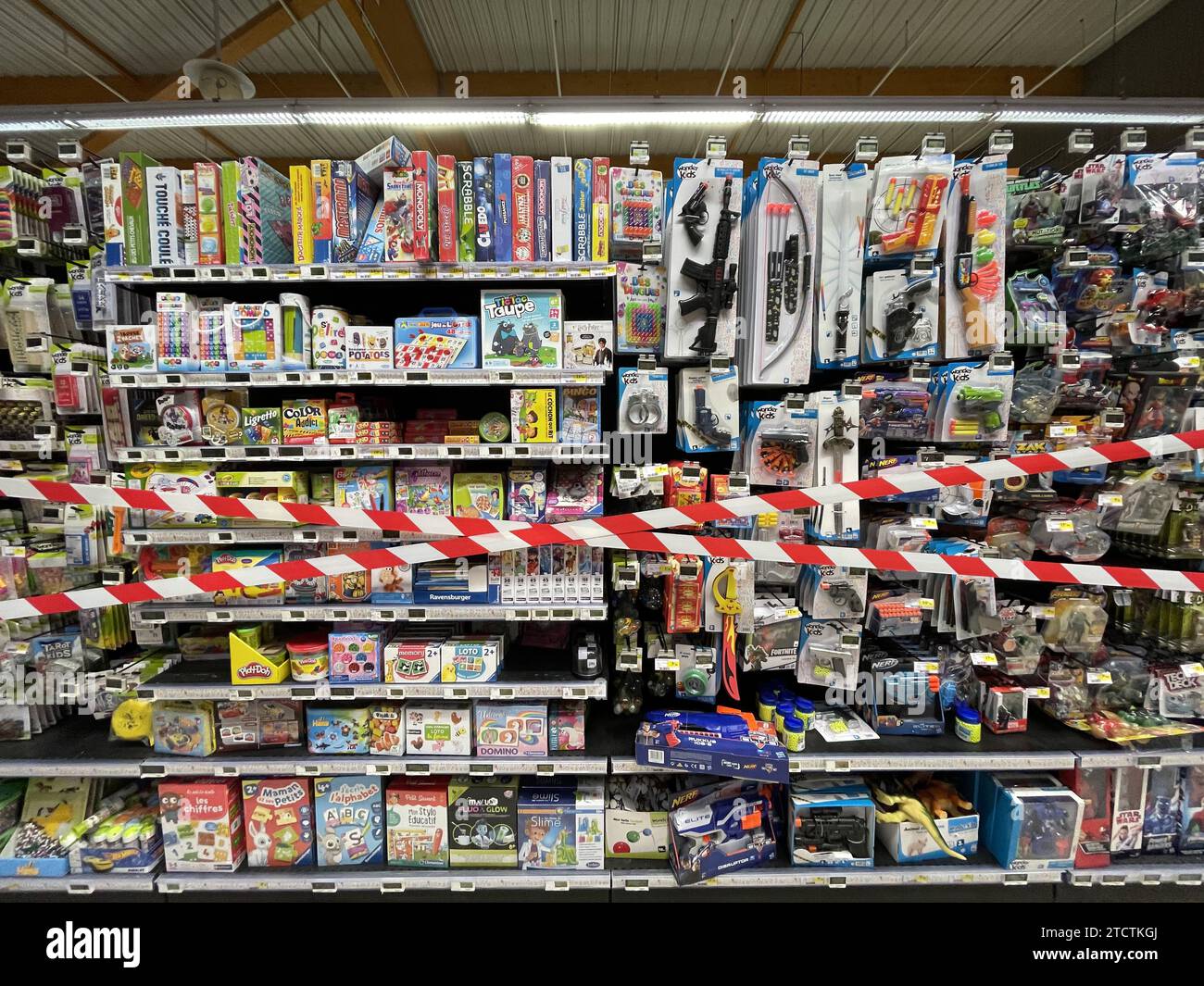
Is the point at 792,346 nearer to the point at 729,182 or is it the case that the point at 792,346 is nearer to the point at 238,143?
the point at 729,182

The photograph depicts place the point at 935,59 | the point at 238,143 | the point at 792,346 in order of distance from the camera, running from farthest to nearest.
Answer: the point at 238,143 → the point at 935,59 → the point at 792,346

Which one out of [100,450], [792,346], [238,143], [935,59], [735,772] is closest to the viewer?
[735,772]

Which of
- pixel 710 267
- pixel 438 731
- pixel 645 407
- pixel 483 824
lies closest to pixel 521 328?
pixel 645 407

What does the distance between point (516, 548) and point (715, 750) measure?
119 centimetres

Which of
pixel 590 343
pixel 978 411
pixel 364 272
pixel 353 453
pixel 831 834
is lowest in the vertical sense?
pixel 831 834

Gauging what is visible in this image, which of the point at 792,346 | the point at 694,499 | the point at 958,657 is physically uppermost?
the point at 792,346

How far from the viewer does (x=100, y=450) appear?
2.63m

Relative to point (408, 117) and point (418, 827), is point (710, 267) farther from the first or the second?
point (408, 117)

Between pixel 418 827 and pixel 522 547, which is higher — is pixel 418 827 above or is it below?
below

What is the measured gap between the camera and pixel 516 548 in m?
2.30

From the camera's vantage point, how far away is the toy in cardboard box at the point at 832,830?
2.43 metres

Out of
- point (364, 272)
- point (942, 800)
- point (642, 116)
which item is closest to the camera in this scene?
point (364, 272)

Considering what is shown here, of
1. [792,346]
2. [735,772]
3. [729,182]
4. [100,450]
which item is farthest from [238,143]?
[735,772]
